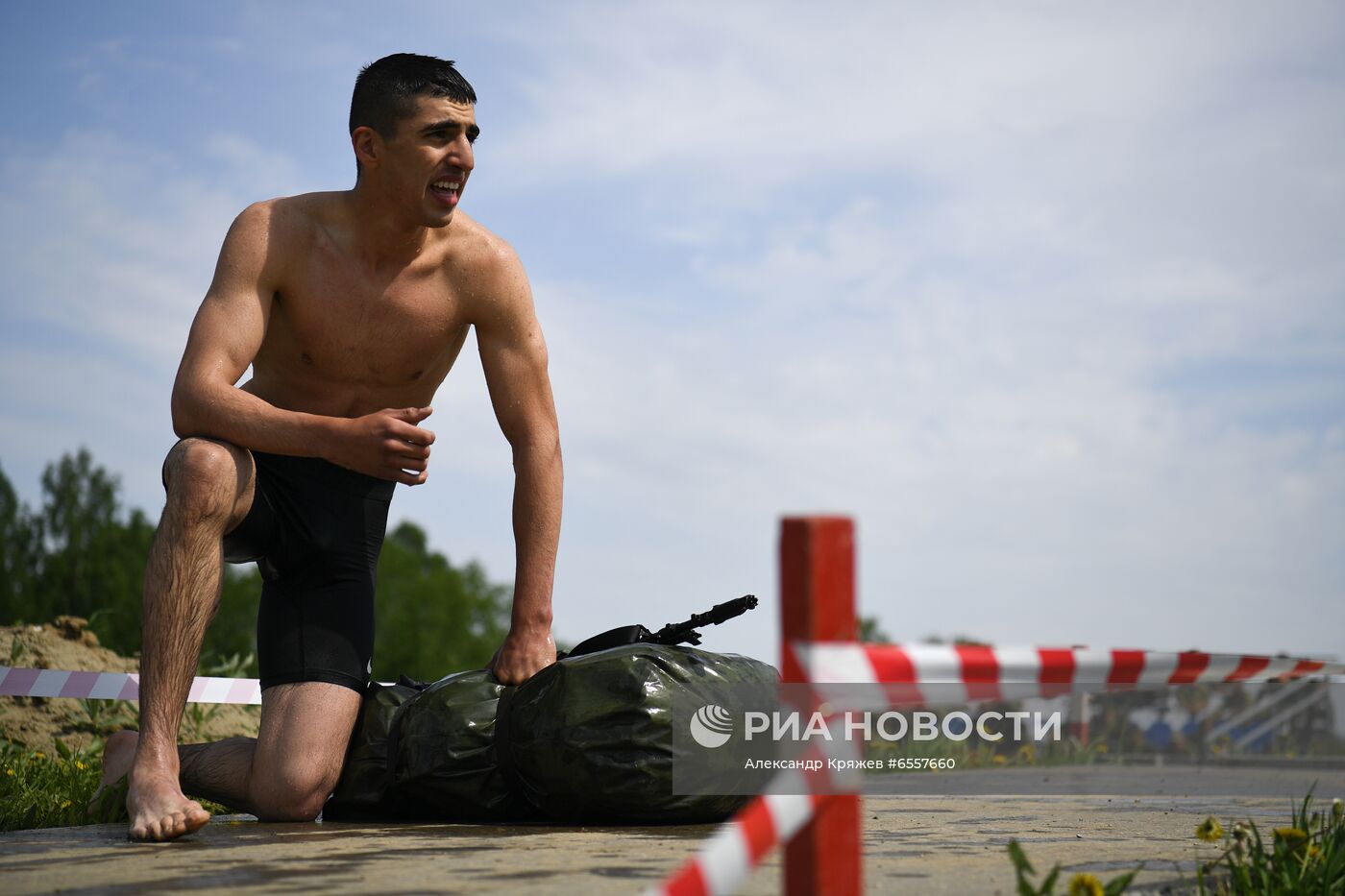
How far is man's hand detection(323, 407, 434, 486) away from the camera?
11.8ft

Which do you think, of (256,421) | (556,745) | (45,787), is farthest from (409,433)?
(45,787)

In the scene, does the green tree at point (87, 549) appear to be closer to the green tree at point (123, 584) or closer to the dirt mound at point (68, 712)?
the green tree at point (123, 584)

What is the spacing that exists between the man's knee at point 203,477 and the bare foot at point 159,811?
74cm

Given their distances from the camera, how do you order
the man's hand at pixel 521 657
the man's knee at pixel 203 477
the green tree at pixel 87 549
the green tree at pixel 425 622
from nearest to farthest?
the man's knee at pixel 203 477
the man's hand at pixel 521 657
the green tree at pixel 87 549
the green tree at pixel 425 622

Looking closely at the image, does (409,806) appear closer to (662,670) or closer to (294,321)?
(662,670)

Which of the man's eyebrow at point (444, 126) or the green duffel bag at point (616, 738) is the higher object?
the man's eyebrow at point (444, 126)

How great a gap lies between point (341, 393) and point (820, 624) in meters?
2.92

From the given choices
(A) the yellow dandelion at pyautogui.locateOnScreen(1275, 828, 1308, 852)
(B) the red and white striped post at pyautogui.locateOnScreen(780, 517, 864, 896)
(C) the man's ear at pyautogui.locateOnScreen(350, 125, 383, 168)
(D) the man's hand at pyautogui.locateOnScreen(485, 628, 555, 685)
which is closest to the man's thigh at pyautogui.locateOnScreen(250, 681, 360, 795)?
(D) the man's hand at pyautogui.locateOnScreen(485, 628, 555, 685)

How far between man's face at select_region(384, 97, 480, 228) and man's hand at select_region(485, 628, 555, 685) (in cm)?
143

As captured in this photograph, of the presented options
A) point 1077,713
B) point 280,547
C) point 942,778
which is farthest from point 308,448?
point 1077,713

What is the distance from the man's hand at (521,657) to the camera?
4074 millimetres

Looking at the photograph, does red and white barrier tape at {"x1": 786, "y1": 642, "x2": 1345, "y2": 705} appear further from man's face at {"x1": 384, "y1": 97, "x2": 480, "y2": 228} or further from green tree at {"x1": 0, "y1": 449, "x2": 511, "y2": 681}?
green tree at {"x1": 0, "y1": 449, "x2": 511, "y2": 681}

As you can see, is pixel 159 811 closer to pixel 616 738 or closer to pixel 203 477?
pixel 203 477

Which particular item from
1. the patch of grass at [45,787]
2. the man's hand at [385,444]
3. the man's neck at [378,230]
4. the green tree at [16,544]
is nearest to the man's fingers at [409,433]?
the man's hand at [385,444]
